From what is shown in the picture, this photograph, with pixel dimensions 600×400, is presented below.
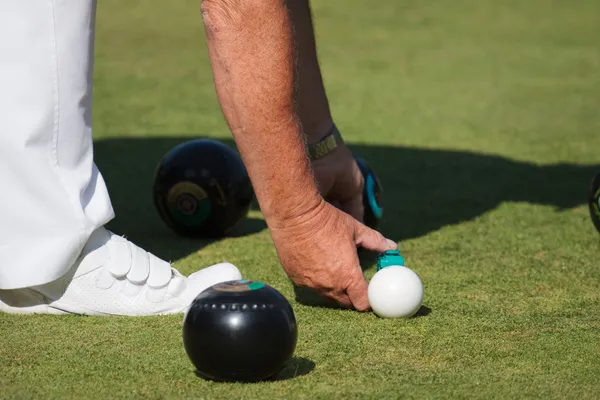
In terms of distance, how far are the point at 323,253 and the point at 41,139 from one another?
86 cm

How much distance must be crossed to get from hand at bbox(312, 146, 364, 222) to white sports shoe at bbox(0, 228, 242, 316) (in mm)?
837

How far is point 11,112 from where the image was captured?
2877 millimetres

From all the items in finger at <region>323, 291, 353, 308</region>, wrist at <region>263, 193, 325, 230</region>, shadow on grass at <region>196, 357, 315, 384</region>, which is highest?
wrist at <region>263, 193, 325, 230</region>

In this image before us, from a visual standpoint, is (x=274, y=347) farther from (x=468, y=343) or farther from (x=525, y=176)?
(x=525, y=176)

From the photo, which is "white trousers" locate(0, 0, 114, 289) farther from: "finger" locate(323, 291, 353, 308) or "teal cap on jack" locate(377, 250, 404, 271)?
"teal cap on jack" locate(377, 250, 404, 271)

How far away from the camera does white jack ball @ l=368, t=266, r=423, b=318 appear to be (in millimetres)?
2967

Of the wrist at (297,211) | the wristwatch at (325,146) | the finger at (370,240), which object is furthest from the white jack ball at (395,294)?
the wristwatch at (325,146)

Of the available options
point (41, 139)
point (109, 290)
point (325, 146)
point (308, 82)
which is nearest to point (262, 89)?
point (41, 139)

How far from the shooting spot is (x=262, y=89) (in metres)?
2.90

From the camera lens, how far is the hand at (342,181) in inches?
151

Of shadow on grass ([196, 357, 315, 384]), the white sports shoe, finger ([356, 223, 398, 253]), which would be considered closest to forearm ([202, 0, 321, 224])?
finger ([356, 223, 398, 253])

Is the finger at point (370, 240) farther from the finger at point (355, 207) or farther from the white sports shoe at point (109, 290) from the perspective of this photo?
the finger at point (355, 207)

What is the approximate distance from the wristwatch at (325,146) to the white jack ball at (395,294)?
92cm

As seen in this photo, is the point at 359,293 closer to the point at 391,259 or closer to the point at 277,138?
the point at 391,259
